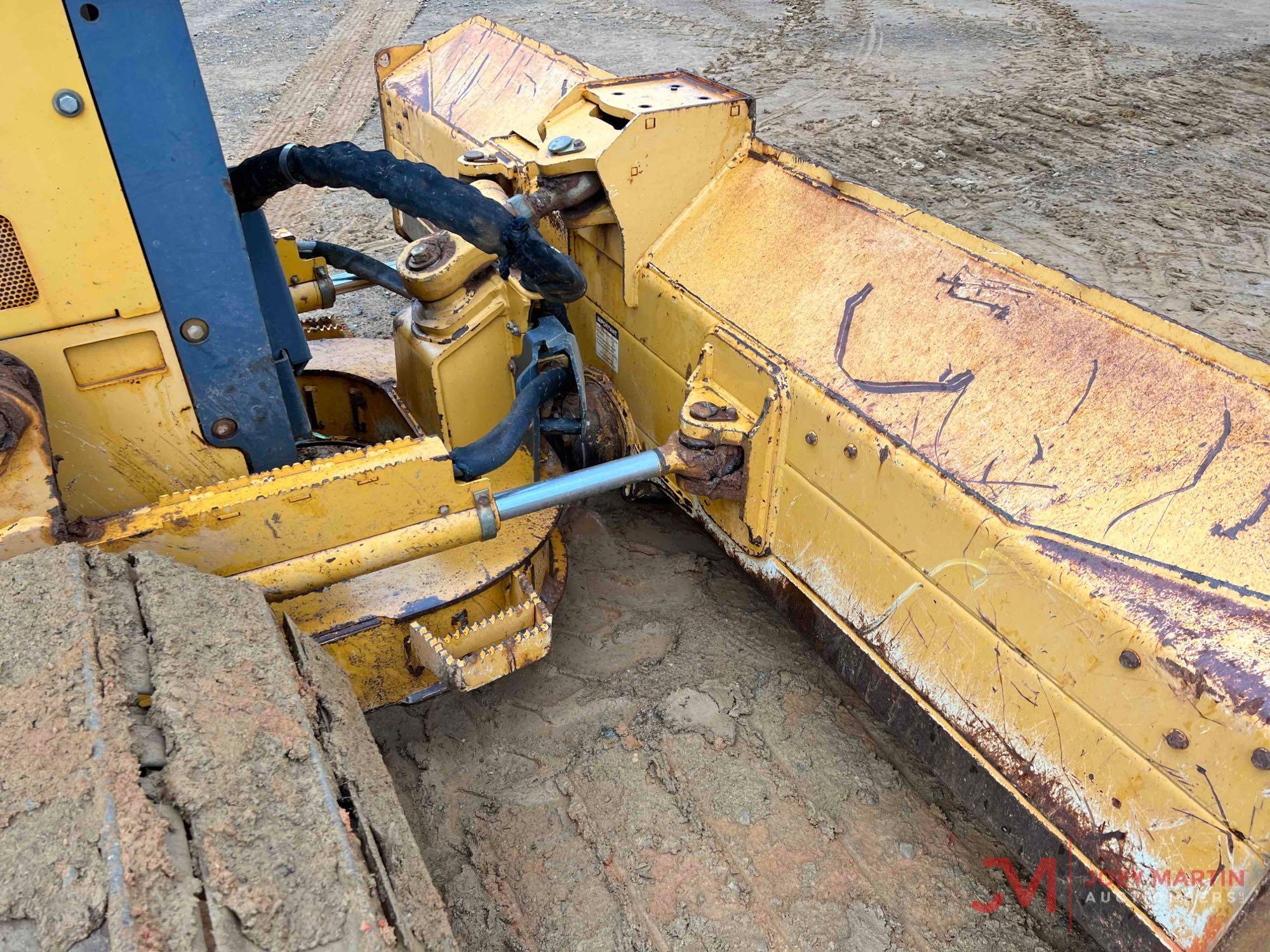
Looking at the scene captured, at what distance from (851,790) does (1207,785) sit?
3.37ft

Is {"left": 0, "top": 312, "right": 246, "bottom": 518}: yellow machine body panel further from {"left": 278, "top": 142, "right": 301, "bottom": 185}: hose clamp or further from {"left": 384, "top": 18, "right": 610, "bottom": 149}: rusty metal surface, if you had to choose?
{"left": 384, "top": 18, "right": 610, "bottom": 149}: rusty metal surface

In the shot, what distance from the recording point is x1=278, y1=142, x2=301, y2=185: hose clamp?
85.6 inches

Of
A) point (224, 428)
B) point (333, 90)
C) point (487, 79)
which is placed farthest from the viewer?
point (333, 90)

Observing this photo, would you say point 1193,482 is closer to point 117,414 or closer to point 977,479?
point 977,479

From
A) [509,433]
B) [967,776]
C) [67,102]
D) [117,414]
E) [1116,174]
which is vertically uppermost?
[67,102]

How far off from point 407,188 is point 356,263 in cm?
121

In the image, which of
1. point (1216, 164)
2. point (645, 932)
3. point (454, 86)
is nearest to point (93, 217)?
point (645, 932)

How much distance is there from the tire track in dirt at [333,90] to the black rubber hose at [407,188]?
13.2 feet

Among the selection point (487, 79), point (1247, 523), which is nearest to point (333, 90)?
point (487, 79)

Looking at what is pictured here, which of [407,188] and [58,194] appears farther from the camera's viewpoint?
[407,188]

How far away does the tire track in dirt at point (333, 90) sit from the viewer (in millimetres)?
7234

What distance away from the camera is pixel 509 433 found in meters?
2.43

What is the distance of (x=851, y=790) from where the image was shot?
238cm

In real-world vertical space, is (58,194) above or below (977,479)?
above
